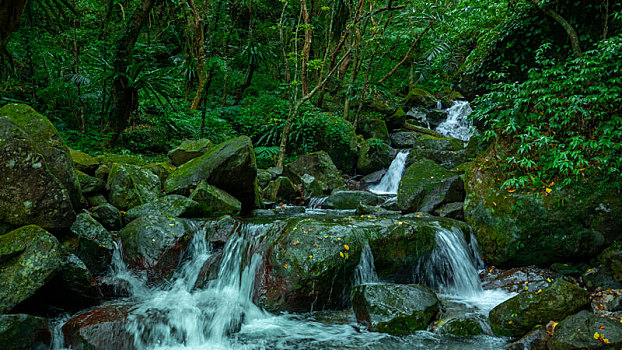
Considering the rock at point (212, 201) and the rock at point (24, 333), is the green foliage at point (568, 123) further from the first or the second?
the rock at point (24, 333)

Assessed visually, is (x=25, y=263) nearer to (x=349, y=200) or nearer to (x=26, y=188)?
(x=26, y=188)

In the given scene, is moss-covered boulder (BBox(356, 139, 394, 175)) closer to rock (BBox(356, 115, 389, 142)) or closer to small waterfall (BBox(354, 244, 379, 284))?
rock (BBox(356, 115, 389, 142))

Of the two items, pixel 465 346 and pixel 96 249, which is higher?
pixel 96 249

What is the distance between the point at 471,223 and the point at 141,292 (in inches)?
202

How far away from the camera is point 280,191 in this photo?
8.71 metres

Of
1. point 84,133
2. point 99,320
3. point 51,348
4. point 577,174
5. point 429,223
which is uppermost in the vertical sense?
point 84,133

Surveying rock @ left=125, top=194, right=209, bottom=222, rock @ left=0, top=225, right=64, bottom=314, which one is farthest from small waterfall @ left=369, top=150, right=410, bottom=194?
rock @ left=0, top=225, right=64, bottom=314

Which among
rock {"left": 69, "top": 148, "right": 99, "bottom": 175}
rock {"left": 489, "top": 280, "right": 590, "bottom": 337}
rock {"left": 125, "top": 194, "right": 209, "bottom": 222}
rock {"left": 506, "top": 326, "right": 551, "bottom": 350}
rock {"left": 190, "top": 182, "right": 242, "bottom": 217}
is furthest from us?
rock {"left": 190, "top": 182, "right": 242, "bottom": 217}

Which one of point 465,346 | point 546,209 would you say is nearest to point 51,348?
point 465,346

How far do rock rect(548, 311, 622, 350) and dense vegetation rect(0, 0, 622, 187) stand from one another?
7.90 ft

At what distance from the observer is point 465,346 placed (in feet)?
11.2

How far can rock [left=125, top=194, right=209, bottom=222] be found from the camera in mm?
5482

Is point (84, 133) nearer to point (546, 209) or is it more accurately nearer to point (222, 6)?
point (222, 6)

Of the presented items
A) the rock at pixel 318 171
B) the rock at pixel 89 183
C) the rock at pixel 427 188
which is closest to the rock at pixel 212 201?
the rock at pixel 89 183
